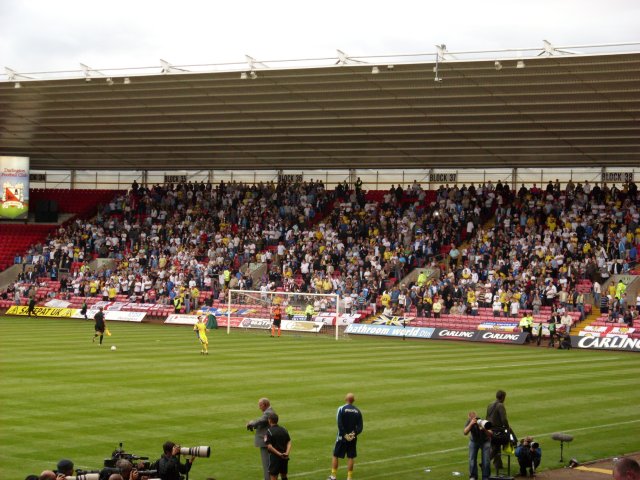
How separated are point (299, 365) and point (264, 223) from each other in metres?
32.2

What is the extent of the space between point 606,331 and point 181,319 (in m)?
22.6

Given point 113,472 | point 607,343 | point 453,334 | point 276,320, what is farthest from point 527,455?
point 453,334

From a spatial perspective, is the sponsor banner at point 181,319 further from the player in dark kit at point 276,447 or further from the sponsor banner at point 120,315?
the player in dark kit at point 276,447

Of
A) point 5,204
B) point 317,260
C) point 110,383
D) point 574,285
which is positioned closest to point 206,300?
point 317,260

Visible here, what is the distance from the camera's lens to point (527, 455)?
17438 millimetres

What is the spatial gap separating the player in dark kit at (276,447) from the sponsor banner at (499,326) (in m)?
32.9

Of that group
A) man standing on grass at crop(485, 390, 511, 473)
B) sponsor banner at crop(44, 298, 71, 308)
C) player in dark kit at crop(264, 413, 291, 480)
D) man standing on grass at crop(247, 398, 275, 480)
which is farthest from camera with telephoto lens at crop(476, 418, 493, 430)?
sponsor banner at crop(44, 298, 71, 308)

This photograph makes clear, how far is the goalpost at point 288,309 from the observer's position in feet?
162

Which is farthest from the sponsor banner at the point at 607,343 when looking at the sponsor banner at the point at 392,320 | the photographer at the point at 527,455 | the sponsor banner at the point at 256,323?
the photographer at the point at 527,455

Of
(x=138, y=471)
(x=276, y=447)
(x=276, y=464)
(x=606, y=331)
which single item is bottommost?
(x=276, y=464)

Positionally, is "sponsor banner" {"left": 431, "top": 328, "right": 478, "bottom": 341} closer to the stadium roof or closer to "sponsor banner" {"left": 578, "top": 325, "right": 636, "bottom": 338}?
"sponsor banner" {"left": 578, "top": 325, "right": 636, "bottom": 338}

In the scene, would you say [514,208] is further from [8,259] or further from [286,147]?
[8,259]

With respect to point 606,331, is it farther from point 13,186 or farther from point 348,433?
point 13,186

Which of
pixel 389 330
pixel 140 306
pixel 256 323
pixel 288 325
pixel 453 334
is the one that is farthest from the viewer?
pixel 140 306
